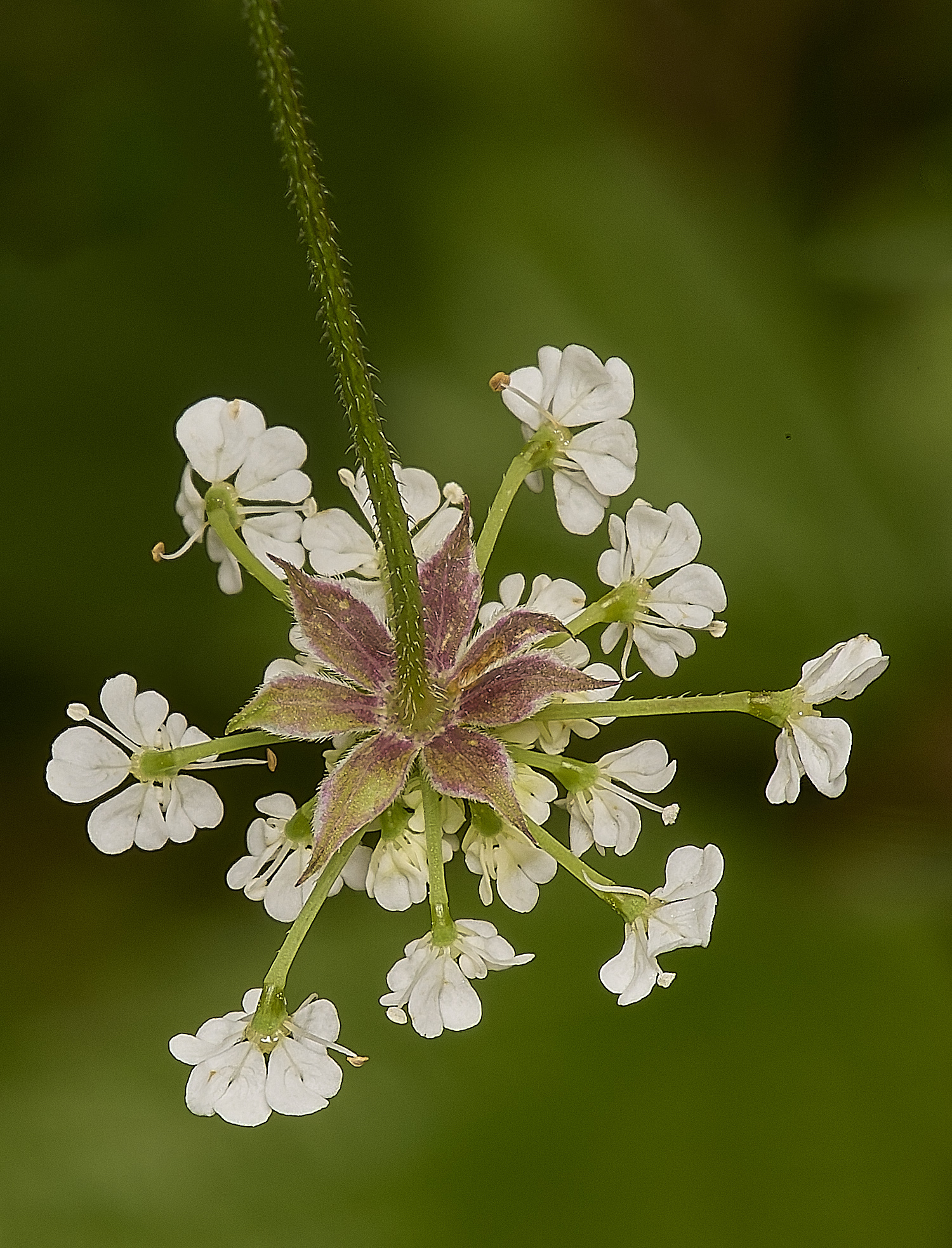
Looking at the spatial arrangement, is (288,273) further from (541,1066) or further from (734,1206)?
(734,1206)

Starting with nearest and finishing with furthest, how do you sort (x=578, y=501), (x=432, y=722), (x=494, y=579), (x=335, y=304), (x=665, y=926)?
1. (x=335, y=304)
2. (x=432, y=722)
3. (x=665, y=926)
4. (x=578, y=501)
5. (x=494, y=579)

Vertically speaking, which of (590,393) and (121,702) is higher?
(590,393)

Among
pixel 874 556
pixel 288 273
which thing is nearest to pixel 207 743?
pixel 288 273

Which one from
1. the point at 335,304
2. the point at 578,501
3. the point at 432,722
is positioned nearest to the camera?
the point at 335,304

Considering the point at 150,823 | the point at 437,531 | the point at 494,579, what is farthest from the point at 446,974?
the point at 494,579

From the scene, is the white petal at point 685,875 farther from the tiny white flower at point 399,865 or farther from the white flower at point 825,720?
the tiny white flower at point 399,865

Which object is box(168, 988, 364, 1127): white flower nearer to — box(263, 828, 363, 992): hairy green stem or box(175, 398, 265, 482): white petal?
box(263, 828, 363, 992): hairy green stem

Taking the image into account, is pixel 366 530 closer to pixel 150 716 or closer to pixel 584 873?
pixel 150 716

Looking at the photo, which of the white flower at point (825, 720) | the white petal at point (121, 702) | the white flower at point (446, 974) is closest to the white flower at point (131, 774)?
the white petal at point (121, 702)
